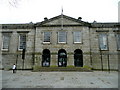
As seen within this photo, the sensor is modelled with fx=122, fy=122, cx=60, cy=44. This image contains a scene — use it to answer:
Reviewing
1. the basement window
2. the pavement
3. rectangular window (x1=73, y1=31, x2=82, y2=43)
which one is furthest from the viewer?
the basement window

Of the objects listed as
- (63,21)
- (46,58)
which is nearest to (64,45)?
(46,58)

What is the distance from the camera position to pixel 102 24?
2417 centimetres

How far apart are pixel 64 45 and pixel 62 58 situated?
8.17 feet

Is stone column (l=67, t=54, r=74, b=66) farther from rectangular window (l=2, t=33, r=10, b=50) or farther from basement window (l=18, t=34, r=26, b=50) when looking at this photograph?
rectangular window (l=2, t=33, r=10, b=50)

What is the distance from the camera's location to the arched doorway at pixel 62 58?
22837mm

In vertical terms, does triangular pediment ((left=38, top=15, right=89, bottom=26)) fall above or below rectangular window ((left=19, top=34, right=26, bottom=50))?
above

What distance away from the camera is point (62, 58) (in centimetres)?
2306

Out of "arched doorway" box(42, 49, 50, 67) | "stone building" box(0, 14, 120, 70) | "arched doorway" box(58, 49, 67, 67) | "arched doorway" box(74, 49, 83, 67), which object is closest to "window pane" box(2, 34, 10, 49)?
"stone building" box(0, 14, 120, 70)

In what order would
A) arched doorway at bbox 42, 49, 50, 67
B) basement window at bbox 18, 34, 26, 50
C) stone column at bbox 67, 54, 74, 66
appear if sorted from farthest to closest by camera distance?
basement window at bbox 18, 34, 26, 50 → arched doorway at bbox 42, 49, 50, 67 → stone column at bbox 67, 54, 74, 66

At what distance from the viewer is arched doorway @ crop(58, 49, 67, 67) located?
22837mm

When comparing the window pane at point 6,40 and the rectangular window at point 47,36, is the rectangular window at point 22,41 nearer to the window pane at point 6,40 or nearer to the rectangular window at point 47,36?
the window pane at point 6,40

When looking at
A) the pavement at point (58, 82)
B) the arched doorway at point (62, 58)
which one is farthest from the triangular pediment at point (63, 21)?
the pavement at point (58, 82)

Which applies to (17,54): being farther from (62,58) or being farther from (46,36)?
(62,58)

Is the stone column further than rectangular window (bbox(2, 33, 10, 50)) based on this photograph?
No
